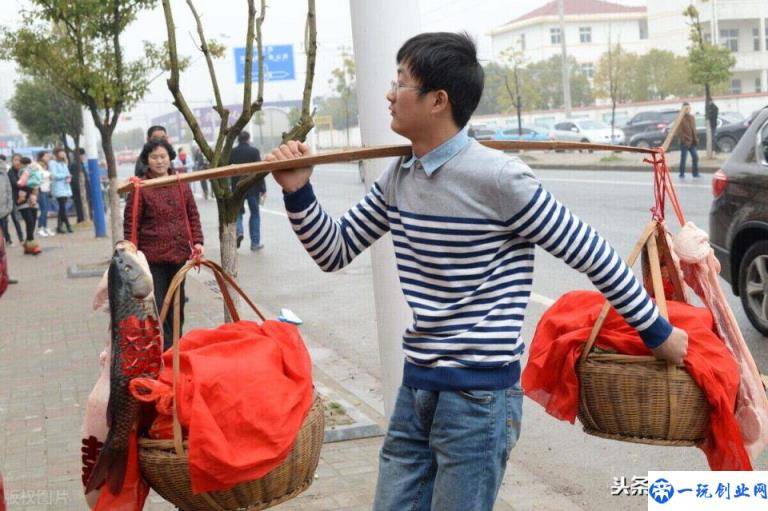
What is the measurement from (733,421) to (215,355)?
1517 mm

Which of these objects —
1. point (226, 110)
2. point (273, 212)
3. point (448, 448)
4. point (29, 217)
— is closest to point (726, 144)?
point (273, 212)

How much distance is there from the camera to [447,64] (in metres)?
2.80

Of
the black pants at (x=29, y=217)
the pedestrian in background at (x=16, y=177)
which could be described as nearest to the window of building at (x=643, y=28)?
the pedestrian in background at (x=16, y=177)

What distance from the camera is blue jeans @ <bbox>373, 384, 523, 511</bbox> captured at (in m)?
2.79

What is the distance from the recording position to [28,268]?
52.3ft

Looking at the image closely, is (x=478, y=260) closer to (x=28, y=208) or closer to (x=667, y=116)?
(x=28, y=208)

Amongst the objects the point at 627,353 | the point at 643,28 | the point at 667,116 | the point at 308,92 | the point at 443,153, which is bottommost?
the point at 627,353

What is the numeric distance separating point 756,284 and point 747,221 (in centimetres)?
45

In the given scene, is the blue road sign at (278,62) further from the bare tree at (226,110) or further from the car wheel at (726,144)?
the bare tree at (226,110)

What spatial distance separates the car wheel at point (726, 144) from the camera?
31667 mm

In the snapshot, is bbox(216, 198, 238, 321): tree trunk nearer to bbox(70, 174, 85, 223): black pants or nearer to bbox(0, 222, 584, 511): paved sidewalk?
bbox(0, 222, 584, 511): paved sidewalk

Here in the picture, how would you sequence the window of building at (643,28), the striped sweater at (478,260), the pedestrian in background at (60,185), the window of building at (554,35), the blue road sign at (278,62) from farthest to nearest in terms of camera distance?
the window of building at (643,28)
the window of building at (554,35)
the blue road sign at (278,62)
the pedestrian in background at (60,185)
the striped sweater at (478,260)

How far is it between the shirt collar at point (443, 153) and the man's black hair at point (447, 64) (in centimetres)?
5

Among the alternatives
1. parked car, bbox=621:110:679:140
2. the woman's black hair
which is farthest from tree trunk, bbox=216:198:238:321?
parked car, bbox=621:110:679:140
